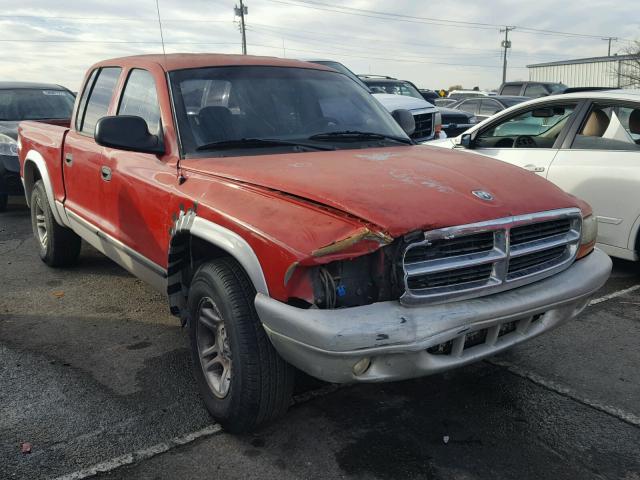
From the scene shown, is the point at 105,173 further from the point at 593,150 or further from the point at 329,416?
the point at 593,150

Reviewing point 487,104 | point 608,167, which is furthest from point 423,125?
point 487,104

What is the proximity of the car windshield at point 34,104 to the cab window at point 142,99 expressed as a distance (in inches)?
235

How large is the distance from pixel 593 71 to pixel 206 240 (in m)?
53.9

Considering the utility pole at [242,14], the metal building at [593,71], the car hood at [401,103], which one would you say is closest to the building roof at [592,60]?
the metal building at [593,71]

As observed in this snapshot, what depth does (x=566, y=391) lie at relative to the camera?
10.9 feet

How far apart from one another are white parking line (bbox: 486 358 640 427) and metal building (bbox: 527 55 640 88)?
1706 inches

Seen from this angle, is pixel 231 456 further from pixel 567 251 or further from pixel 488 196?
pixel 567 251

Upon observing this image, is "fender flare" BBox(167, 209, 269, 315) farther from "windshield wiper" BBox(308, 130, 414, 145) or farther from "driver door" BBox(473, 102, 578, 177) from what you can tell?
"driver door" BBox(473, 102, 578, 177)

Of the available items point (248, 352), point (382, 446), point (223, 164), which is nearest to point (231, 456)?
point (248, 352)

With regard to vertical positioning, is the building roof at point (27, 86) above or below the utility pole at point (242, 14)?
below

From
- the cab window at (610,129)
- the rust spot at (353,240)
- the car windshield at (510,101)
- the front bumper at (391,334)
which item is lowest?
the front bumper at (391,334)

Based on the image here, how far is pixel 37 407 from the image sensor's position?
321 cm

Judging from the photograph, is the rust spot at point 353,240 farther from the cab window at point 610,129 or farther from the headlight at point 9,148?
the headlight at point 9,148

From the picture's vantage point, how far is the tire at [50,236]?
18.1 feet
